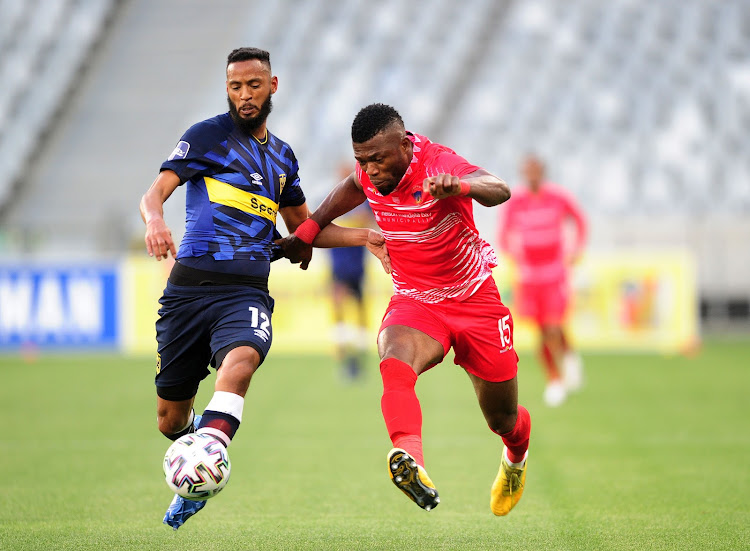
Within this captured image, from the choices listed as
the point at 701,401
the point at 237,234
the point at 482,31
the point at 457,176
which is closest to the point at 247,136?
the point at 237,234

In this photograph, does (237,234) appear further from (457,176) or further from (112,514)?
(112,514)

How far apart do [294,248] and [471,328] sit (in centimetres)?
105

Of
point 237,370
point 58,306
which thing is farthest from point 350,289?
point 237,370

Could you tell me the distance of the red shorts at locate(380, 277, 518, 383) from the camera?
5.14 metres

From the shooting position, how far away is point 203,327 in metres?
4.92

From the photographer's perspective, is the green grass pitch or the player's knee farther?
the green grass pitch

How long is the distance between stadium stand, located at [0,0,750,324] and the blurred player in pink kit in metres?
11.6

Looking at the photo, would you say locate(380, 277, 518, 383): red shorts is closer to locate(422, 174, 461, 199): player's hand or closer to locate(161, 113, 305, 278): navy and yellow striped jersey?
locate(161, 113, 305, 278): navy and yellow striped jersey

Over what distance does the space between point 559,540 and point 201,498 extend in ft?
5.82

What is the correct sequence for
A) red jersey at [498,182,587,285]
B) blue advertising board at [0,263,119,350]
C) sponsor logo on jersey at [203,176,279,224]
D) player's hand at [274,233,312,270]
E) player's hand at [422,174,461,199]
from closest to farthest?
player's hand at [422,174,461,199], sponsor logo on jersey at [203,176,279,224], player's hand at [274,233,312,270], red jersey at [498,182,587,285], blue advertising board at [0,263,119,350]

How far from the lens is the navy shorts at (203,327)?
4.80 meters

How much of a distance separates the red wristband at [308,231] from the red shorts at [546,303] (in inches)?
238

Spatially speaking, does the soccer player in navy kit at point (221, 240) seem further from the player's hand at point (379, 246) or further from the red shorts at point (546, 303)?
the red shorts at point (546, 303)

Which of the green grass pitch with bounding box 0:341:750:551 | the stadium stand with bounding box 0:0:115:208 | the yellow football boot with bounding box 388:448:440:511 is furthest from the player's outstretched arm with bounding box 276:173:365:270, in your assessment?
the stadium stand with bounding box 0:0:115:208
